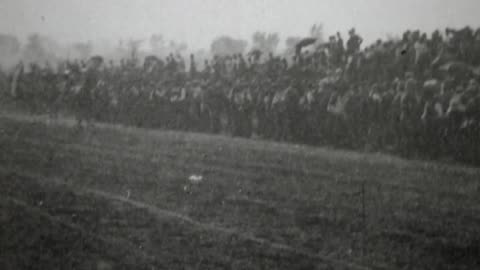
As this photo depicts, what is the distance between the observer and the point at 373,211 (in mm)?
6480

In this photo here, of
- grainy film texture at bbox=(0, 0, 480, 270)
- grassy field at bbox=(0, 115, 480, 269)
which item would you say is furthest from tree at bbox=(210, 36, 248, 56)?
grassy field at bbox=(0, 115, 480, 269)

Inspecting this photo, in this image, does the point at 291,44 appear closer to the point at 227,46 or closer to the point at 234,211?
the point at 227,46

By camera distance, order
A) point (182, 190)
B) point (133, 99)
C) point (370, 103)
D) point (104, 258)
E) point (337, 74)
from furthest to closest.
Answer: point (133, 99) → point (337, 74) → point (370, 103) → point (182, 190) → point (104, 258)

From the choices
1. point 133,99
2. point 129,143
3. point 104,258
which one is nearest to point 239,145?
point 129,143

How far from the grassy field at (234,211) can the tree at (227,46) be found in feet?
10.1

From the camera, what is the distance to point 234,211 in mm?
6785

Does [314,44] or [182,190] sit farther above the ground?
[314,44]

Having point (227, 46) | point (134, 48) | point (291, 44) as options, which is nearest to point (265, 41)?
point (291, 44)

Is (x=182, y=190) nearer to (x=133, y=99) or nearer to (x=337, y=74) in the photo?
(x=337, y=74)

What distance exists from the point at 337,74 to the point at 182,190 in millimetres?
4960

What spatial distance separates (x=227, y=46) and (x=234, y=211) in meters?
7.42

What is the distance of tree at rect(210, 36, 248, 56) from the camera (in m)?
12.8

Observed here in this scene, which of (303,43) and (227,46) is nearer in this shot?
(303,43)

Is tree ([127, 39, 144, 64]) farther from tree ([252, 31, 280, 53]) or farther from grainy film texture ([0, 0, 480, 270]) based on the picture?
tree ([252, 31, 280, 53])
